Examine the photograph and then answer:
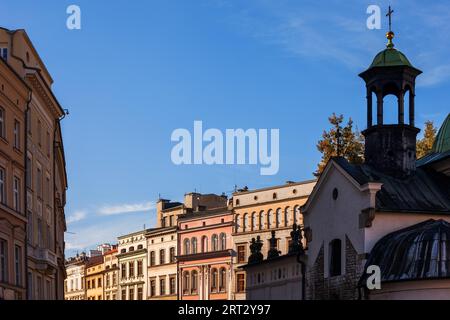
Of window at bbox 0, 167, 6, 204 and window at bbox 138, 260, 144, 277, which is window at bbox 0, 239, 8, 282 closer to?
window at bbox 0, 167, 6, 204

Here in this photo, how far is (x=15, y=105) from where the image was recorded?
33.3 meters

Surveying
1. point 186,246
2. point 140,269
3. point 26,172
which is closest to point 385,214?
point 26,172

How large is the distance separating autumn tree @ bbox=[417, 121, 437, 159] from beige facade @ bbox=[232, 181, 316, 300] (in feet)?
49.2

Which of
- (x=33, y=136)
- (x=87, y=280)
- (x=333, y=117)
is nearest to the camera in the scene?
(x=33, y=136)

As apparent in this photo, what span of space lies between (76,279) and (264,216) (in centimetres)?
4643

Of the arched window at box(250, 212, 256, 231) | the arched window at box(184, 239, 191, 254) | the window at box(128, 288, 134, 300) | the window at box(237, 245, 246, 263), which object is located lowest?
the window at box(128, 288, 134, 300)

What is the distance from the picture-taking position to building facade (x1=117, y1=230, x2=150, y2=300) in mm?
93062

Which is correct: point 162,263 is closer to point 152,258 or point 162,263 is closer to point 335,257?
point 152,258

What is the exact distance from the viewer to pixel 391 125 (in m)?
38.6

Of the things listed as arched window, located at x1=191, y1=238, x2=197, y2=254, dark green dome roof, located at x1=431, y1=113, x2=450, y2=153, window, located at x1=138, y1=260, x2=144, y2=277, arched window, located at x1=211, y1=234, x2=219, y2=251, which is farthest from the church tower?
window, located at x1=138, y1=260, x2=144, y2=277
